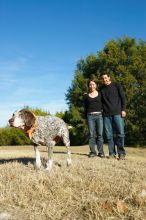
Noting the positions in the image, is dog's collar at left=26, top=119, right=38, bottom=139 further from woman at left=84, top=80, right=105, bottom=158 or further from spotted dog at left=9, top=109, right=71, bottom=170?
woman at left=84, top=80, right=105, bottom=158

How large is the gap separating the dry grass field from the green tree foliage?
1126 inches

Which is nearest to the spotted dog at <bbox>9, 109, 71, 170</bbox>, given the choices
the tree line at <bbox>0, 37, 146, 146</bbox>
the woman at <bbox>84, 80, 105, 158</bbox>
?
the woman at <bbox>84, 80, 105, 158</bbox>

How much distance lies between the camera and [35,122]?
9.54m

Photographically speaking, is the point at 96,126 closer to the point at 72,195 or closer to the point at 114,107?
the point at 114,107

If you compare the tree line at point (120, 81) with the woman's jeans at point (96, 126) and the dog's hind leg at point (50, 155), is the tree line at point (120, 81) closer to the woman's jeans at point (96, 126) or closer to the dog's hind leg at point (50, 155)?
the woman's jeans at point (96, 126)

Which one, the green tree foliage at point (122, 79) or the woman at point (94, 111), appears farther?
the green tree foliage at point (122, 79)

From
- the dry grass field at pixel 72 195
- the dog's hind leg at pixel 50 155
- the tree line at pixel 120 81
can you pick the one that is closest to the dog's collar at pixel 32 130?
the dog's hind leg at pixel 50 155

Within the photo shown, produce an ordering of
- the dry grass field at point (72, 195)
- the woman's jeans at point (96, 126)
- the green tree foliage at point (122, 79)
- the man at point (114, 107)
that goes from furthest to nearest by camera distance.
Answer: the green tree foliage at point (122, 79) < the woman's jeans at point (96, 126) < the man at point (114, 107) < the dry grass field at point (72, 195)

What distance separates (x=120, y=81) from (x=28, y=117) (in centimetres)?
2947

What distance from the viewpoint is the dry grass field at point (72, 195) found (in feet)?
19.9

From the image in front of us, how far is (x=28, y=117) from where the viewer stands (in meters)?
9.55

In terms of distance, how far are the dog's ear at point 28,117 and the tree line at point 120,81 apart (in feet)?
88.0

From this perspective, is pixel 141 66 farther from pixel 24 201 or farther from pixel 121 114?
pixel 24 201

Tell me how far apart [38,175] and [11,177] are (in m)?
0.57
